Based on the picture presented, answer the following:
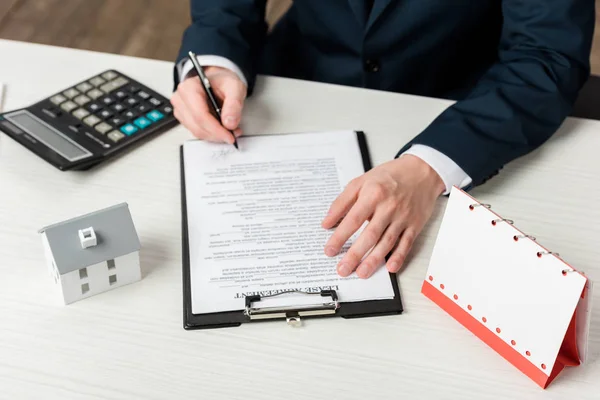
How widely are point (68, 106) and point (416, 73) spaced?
62 centimetres

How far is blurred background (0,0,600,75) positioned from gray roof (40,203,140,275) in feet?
5.35

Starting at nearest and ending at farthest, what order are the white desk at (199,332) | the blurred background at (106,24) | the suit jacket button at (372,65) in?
the white desk at (199,332) → the suit jacket button at (372,65) → the blurred background at (106,24)

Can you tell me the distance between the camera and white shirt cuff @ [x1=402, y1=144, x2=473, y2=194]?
39.1 inches

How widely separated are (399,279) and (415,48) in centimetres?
54

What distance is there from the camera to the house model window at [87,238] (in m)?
0.80

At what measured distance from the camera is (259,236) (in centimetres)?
91

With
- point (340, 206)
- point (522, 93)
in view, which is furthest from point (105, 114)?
point (522, 93)

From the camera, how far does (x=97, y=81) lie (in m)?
1.12

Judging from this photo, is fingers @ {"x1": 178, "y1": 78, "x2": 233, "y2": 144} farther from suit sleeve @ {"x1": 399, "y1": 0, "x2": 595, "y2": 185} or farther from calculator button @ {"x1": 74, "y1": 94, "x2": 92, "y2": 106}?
suit sleeve @ {"x1": 399, "y1": 0, "x2": 595, "y2": 185}

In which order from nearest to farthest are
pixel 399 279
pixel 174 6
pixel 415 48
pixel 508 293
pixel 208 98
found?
pixel 508 293
pixel 399 279
pixel 208 98
pixel 415 48
pixel 174 6

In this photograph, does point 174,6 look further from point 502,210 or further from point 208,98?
point 502,210

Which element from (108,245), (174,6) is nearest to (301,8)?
(108,245)

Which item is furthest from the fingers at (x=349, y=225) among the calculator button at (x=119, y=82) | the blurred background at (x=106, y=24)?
the blurred background at (x=106, y=24)

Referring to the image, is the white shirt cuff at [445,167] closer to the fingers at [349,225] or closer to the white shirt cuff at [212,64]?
the fingers at [349,225]
